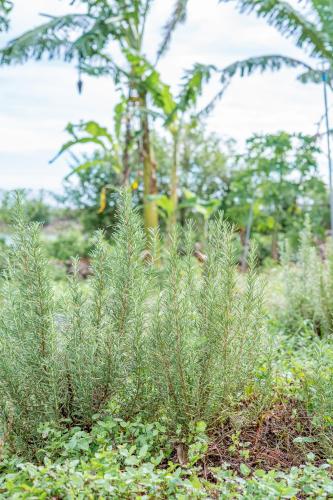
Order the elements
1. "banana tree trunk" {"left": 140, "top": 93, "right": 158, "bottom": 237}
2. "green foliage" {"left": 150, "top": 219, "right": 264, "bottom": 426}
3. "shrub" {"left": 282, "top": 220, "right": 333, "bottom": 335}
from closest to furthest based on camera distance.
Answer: "green foliage" {"left": 150, "top": 219, "right": 264, "bottom": 426} < "shrub" {"left": 282, "top": 220, "right": 333, "bottom": 335} < "banana tree trunk" {"left": 140, "top": 93, "right": 158, "bottom": 237}

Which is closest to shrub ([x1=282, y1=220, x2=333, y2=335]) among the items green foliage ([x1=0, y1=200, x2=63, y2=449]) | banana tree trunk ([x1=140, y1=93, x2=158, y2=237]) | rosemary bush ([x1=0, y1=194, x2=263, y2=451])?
rosemary bush ([x1=0, y1=194, x2=263, y2=451])

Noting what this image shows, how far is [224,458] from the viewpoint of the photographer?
2.03 meters

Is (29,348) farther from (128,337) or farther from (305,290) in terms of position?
(305,290)

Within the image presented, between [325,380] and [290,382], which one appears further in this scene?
[290,382]

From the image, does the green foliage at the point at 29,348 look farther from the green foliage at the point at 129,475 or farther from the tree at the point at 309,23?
the tree at the point at 309,23

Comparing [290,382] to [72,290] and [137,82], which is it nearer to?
[72,290]

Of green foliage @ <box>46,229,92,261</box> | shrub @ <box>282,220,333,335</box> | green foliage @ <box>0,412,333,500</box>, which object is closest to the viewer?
green foliage @ <box>0,412,333,500</box>

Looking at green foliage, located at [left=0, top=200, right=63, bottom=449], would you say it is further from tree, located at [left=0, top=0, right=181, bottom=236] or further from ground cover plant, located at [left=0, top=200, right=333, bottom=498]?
tree, located at [left=0, top=0, right=181, bottom=236]

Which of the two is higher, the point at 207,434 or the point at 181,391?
Result: the point at 181,391

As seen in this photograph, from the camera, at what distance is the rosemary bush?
199 centimetres

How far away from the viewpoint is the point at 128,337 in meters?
2.05

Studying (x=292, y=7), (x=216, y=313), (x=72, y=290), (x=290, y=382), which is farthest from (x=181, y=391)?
(x=292, y=7)

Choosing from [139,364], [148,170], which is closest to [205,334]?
[139,364]

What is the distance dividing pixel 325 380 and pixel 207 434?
0.49 meters
